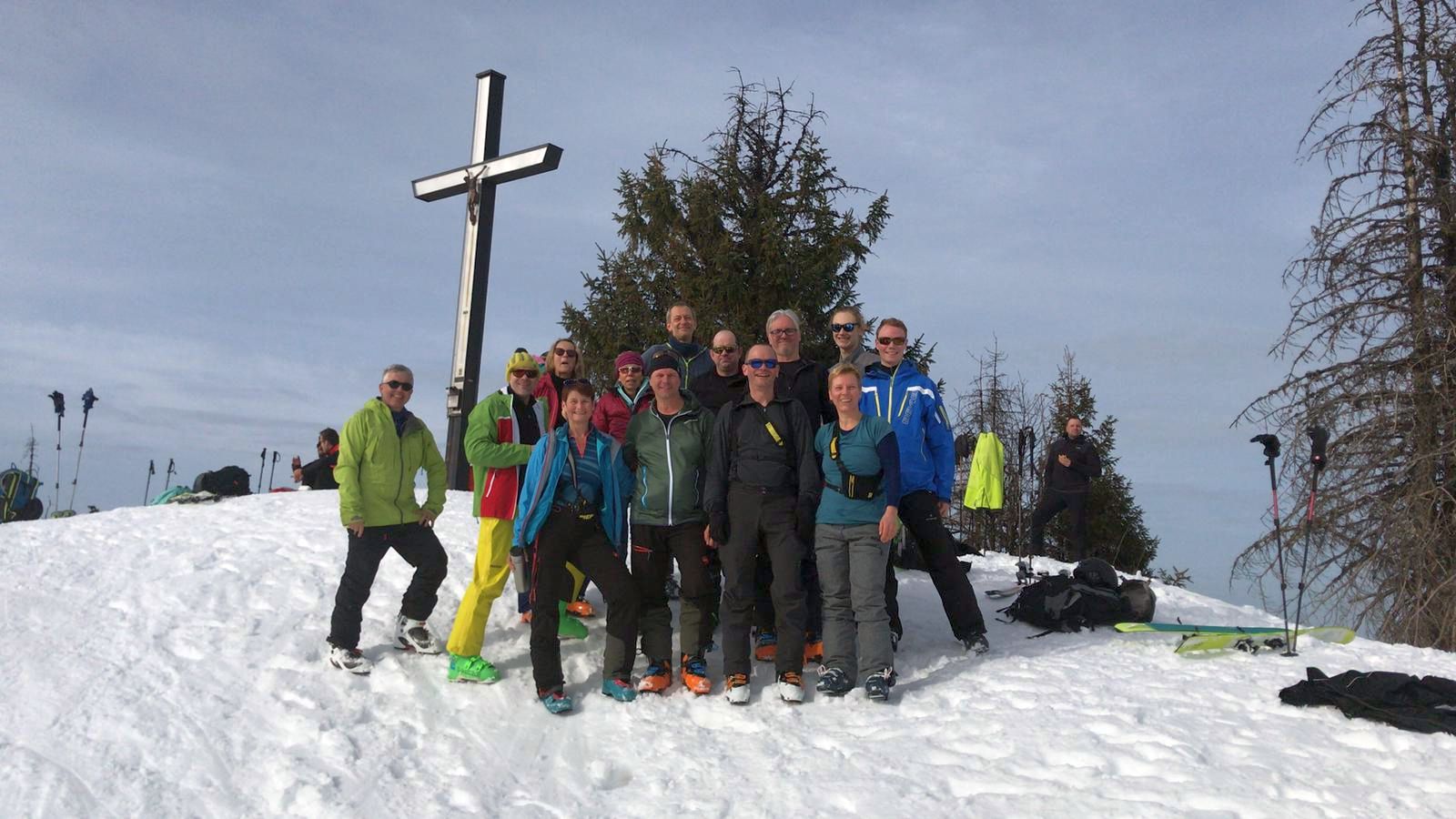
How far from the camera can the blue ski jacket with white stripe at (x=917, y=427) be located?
6.77 metres

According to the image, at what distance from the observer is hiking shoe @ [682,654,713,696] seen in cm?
608

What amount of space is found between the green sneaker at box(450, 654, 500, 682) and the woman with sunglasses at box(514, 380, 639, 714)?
1.12 feet

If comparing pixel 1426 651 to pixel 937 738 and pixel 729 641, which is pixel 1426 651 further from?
pixel 729 641

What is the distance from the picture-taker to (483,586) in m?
6.29

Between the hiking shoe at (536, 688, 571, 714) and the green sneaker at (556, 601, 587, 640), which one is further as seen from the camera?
the green sneaker at (556, 601, 587, 640)

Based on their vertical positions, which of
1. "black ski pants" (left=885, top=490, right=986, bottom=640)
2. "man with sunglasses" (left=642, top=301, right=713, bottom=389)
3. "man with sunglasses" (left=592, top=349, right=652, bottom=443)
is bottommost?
"black ski pants" (left=885, top=490, right=986, bottom=640)

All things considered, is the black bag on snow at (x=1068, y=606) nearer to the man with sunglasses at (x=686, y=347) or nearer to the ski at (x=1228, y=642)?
the ski at (x=1228, y=642)

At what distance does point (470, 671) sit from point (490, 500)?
109 cm

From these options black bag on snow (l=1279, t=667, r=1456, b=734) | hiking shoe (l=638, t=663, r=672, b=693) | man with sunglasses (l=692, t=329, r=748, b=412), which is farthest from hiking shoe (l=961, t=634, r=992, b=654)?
man with sunglasses (l=692, t=329, r=748, b=412)

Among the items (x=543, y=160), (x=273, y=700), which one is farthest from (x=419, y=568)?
(x=543, y=160)

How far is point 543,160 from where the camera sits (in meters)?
10.5

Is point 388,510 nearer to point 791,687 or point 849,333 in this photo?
point 791,687

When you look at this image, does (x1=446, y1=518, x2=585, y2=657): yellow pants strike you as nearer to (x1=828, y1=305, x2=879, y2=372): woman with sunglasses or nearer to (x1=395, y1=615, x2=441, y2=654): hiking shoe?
(x1=395, y1=615, x2=441, y2=654): hiking shoe

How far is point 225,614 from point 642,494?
3.24m
